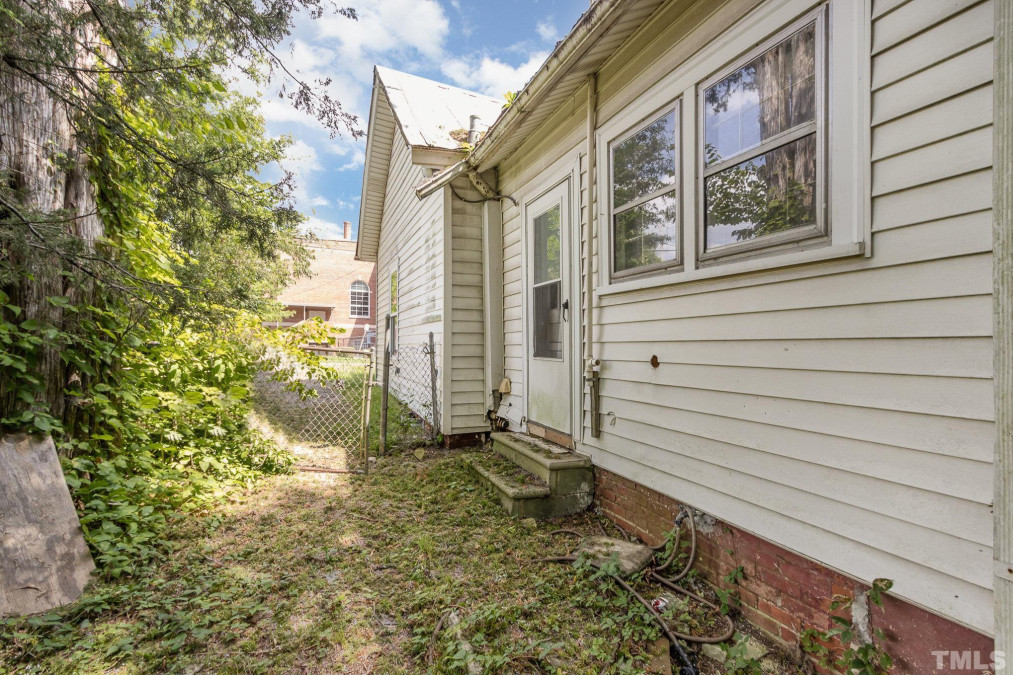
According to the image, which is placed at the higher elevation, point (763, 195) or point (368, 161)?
point (368, 161)

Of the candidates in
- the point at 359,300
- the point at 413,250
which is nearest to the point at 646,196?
the point at 413,250

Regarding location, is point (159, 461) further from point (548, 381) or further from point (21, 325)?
point (548, 381)

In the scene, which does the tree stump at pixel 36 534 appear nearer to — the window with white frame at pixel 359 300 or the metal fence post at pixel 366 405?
the metal fence post at pixel 366 405

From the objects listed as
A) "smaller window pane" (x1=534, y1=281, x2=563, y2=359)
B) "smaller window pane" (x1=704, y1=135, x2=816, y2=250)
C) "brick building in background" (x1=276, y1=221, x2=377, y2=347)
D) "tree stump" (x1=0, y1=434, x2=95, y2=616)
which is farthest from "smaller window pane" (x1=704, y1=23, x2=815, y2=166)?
"brick building in background" (x1=276, y1=221, x2=377, y2=347)

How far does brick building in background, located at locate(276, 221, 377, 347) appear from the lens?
26531 millimetres

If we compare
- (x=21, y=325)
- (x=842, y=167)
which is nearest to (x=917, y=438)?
(x=842, y=167)

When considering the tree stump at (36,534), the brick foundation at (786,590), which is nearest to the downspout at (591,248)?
the brick foundation at (786,590)

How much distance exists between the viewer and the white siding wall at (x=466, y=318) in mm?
5695

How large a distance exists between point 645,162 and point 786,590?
2693mm

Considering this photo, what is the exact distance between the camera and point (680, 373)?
2.84 m

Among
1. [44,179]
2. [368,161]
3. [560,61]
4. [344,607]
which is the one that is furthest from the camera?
[368,161]

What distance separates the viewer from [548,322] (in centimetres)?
455

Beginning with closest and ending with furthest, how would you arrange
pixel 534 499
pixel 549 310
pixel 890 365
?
pixel 890 365
pixel 534 499
pixel 549 310

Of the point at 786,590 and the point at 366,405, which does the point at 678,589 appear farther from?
the point at 366,405
